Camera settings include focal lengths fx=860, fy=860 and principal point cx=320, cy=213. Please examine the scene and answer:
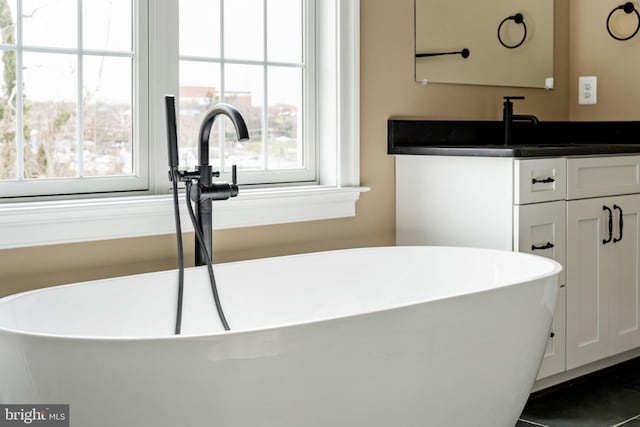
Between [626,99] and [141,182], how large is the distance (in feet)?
7.88

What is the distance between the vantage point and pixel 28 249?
8.02ft

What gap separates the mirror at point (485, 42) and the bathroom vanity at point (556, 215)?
30 cm

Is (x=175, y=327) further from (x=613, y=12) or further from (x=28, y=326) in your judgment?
(x=613, y=12)

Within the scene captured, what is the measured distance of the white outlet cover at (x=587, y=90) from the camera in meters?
4.12

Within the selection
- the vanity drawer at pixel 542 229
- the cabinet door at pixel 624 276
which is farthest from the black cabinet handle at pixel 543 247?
the cabinet door at pixel 624 276

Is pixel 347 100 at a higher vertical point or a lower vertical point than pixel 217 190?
higher

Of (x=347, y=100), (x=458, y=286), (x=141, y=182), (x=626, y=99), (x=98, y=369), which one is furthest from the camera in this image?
(x=626, y=99)

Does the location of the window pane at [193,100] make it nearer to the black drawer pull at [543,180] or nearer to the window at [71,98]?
the window at [71,98]

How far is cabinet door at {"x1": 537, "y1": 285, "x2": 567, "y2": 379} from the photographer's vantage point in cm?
310

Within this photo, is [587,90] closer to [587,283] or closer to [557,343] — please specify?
[587,283]

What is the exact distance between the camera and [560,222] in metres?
3.11

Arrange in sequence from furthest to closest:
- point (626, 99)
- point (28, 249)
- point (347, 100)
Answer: point (626, 99) < point (347, 100) < point (28, 249)

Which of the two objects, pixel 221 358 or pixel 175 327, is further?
pixel 175 327

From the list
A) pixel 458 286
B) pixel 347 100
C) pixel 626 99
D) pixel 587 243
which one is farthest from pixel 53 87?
pixel 626 99
